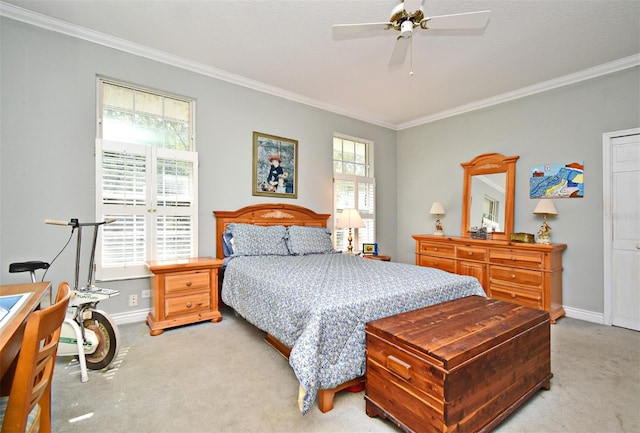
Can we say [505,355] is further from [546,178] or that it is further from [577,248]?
[546,178]

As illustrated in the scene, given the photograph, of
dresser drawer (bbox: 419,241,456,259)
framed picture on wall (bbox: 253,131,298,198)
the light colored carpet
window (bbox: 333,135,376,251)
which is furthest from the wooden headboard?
dresser drawer (bbox: 419,241,456,259)

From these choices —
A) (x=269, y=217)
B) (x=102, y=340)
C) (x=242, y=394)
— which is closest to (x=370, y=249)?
(x=269, y=217)

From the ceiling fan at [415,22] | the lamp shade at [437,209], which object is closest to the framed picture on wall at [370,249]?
the lamp shade at [437,209]

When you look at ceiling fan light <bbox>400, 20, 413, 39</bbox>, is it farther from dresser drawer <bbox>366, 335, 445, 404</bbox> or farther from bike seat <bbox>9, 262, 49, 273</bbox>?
bike seat <bbox>9, 262, 49, 273</bbox>

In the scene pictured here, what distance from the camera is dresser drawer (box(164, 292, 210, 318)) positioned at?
2863 millimetres

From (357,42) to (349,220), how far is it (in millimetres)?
2292

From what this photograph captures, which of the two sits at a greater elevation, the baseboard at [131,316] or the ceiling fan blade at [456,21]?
the ceiling fan blade at [456,21]

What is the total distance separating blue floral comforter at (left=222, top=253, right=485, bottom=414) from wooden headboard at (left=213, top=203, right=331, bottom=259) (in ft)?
3.02

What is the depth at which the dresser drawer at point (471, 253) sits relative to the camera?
12.5ft

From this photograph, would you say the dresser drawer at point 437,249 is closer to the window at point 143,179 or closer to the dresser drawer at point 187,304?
the dresser drawer at point 187,304

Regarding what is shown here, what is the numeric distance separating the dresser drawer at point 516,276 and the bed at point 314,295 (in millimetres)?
1411

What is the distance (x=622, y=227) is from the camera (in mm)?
3191

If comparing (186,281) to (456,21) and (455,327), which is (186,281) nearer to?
(455,327)

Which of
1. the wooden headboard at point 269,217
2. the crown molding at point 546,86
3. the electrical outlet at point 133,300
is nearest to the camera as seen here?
the electrical outlet at point 133,300
